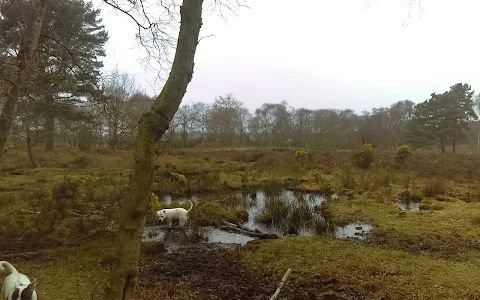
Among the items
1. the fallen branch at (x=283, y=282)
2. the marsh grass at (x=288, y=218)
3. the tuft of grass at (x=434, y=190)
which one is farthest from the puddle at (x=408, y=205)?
the fallen branch at (x=283, y=282)

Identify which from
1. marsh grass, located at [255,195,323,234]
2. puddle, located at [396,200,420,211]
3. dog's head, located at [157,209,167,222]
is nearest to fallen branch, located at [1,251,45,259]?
dog's head, located at [157,209,167,222]

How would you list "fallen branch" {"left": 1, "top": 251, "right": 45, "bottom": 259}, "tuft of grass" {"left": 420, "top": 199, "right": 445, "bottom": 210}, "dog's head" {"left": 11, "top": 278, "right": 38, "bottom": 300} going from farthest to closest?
"tuft of grass" {"left": 420, "top": 199, "right": 445, "bottom": 210}, "fallen branch" {"left": 1, "top": 251, "right": 45, "bottom": 259}, "dog's head" {"left": 11, "top": 278, "right": 38, "bottom": 300}

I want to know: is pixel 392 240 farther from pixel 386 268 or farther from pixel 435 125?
pixel 435 125

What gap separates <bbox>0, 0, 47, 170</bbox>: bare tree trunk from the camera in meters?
3.70

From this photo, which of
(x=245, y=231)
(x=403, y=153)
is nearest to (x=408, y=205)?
(x=245, y=231)

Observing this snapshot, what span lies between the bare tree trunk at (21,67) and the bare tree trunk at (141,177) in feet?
8.29

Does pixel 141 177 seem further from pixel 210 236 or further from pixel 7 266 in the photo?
pixel 210 236

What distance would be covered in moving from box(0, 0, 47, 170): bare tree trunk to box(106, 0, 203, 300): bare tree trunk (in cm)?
253

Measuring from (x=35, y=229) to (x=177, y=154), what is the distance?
18.2 m

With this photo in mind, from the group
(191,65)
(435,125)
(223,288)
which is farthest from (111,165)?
(435,125)

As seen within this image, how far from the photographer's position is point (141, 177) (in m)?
1.98

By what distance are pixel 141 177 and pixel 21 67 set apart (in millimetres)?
2733

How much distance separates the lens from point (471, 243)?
6.01 m

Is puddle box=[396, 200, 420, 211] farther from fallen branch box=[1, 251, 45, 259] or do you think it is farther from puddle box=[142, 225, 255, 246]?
fallen branch box=[1, 251, 45, 259]
